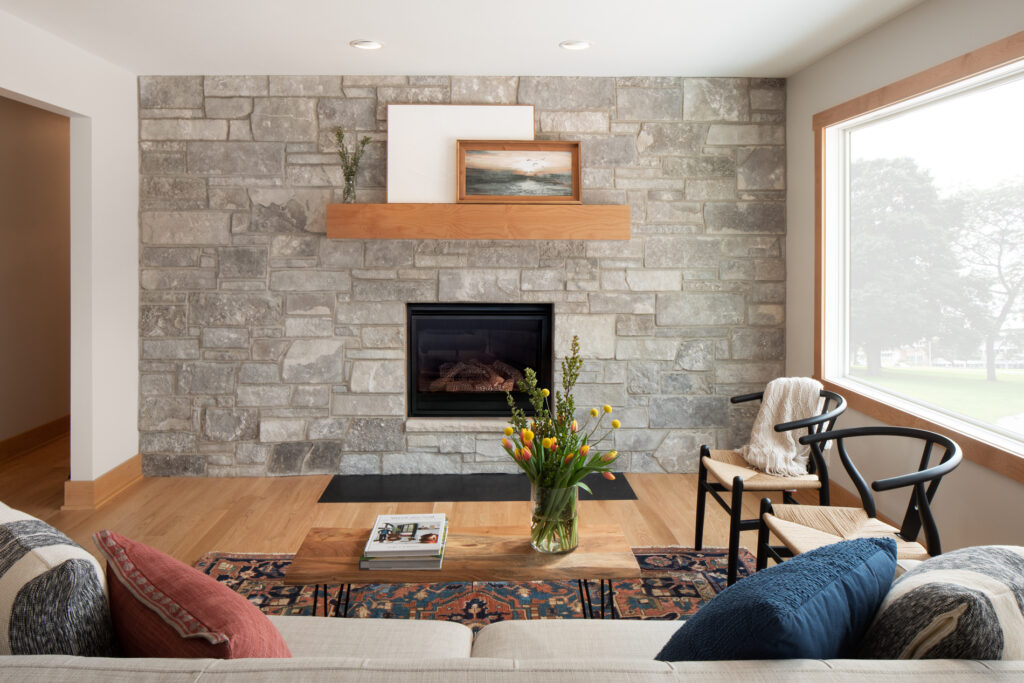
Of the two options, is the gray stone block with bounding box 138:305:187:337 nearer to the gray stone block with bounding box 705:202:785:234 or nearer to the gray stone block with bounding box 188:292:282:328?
the gray stone block with bounding box 188:292:282:328

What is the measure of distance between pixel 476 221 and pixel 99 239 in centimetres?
196

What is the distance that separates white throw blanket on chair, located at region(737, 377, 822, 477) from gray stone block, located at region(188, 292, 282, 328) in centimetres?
271

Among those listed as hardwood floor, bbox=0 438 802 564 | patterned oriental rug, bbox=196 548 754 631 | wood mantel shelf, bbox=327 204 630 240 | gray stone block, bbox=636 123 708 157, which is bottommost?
patterned oriental rug, bbox=196 548 754 631

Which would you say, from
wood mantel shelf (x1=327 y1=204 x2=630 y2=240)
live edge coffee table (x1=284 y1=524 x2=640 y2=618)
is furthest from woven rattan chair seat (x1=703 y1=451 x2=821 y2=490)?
wood mantel shelf (x1=327 y1=204 x2=630 y2=240)

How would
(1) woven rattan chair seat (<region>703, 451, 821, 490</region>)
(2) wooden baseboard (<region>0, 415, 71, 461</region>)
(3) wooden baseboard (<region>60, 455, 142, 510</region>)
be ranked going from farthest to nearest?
(2) wooden baseboard (<region>0, 415, 71, 461</region>), (3) wooden baseboard (<region>60, 455, 142, 510</region>), (1) woven rattan chair seat (<region>703, 451, 821, 490</region>)

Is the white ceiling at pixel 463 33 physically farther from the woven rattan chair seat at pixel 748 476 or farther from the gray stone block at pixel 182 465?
the gray stone block at pixel 182 465

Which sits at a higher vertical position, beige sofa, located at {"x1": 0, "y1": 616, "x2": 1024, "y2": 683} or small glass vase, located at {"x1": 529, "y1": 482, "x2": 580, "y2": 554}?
beige sofa, located at {"x1": 0, "y1": 616, "x2": 1024, "y2": 683}

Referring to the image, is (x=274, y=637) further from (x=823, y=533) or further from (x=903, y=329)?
(x=903, y=329)

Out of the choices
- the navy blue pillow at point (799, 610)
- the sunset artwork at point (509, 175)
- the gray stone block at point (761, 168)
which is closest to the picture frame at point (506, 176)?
the sunset artwork at point (509, 175)

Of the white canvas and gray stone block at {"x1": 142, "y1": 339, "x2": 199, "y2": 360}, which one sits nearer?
the white canvas

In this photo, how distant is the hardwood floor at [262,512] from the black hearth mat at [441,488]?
72 millimetres

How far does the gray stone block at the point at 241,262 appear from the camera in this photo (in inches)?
164

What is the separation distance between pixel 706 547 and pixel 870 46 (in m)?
2.45

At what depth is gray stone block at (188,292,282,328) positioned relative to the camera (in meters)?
4.18
